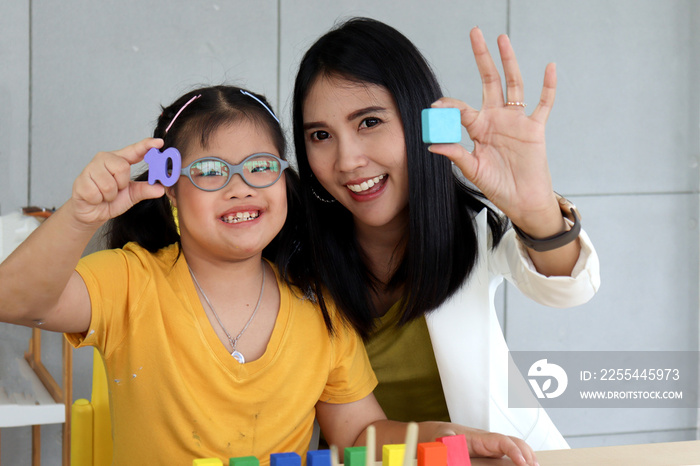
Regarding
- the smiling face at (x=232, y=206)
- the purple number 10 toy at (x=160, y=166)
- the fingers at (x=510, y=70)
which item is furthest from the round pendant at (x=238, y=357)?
the fingers at (x=510, y=70)

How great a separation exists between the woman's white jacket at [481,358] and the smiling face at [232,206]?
1.51 ft

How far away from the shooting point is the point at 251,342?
1332 mm

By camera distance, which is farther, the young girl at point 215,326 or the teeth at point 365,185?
the teeth at point 365,185

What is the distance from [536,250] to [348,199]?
43 centimetres

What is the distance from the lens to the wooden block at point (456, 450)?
0.89 meters

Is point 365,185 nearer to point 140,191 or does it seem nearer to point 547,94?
point 547,94

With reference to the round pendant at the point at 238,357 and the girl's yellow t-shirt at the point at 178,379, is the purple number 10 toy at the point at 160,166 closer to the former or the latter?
the girl's yellow t-shirt at the point at 178,379

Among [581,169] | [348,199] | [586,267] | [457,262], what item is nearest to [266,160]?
[348,199]

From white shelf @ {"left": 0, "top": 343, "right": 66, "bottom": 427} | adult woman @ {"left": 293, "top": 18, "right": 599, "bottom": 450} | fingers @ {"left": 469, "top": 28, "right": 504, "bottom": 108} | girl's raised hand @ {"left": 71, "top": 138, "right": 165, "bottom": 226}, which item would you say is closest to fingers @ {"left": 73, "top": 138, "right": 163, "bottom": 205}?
girl's raised hand @ {"left": 71, "top": 138, "right": 165, "bottom": 226}

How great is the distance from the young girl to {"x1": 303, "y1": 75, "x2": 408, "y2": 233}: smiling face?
0.12 metres

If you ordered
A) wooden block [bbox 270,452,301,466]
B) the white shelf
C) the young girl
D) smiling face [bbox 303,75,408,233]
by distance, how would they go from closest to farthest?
wooden block [bbox 270,452,301,466], the young girl, smiling face [bbox 303,75,408,233], the white shelf

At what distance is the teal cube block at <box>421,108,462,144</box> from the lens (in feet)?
3.75

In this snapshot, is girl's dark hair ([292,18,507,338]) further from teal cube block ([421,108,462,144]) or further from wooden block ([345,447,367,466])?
wooden block ([345,447,367,466])

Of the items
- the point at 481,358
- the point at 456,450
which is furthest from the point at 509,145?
the point at 456,450
